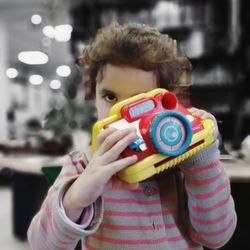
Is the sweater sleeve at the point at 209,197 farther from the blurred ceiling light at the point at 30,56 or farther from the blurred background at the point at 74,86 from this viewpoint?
the blurred ceiling light at the point at 30,56

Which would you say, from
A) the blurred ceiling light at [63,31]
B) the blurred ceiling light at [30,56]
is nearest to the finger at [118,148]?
the blurred ceiling light at [63,31]

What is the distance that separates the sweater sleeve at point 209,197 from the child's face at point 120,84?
11cm

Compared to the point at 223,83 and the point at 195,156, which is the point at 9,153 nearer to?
the point at 223,83

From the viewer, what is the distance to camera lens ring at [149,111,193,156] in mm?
396

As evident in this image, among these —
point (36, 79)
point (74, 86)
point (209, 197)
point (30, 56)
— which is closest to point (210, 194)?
point (209, 197)

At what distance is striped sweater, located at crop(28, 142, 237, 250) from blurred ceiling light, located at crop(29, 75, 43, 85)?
30.9 feet

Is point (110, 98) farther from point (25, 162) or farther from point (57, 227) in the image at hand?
point (25, 162)

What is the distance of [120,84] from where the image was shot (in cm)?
48

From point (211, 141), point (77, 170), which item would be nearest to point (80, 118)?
point (77, 170)

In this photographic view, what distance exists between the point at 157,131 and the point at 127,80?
106mm

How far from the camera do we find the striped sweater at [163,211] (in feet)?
1.57

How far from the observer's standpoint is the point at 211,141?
0.43 metres

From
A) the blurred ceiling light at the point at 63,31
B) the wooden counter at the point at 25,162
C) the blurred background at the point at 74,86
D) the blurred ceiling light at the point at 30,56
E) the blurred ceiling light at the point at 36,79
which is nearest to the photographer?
the blurred background at the point at 74,86

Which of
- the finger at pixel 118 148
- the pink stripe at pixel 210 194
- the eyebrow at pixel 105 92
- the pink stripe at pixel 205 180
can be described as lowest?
the pink stripe at pixel 210 194
